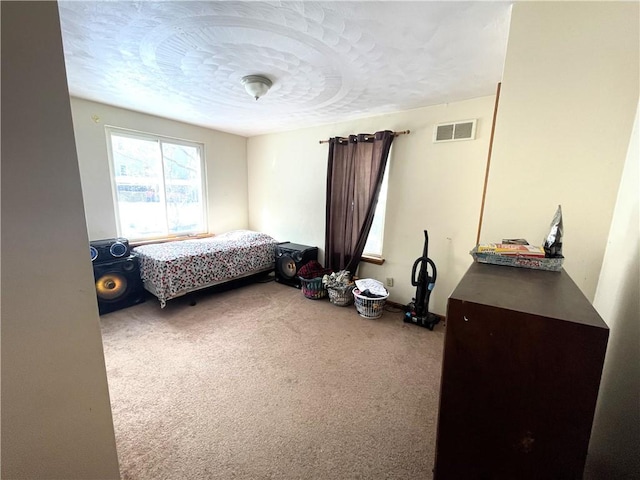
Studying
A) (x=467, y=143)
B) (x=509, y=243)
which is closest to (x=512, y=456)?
(x=509, y=243)

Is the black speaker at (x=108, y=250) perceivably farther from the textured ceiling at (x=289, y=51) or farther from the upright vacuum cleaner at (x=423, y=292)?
the upright vacuum cleaner at (x=423, y=292)

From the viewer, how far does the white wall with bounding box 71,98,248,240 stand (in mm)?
2902

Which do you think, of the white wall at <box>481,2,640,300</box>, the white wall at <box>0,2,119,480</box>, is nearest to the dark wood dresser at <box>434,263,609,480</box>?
the white wall at <box>481,2,640,300</box>

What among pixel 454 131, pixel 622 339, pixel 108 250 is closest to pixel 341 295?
pixel 454 131

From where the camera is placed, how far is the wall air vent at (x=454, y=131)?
8.26 feet

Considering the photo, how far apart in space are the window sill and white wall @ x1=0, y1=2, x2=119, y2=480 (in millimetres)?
2865

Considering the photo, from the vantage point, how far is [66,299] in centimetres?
75

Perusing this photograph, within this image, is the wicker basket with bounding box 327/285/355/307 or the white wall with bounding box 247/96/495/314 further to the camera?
the wicker basket with bounding box 327/285/355/307

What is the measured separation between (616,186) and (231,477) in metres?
2.34

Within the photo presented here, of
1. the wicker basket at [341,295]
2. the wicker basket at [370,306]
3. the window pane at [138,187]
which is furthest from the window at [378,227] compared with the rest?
the window pane at [138,187]

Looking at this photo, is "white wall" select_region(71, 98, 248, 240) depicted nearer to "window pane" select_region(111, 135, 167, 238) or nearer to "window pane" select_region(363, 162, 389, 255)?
"window pane" select_region(111, 135, 167, 238)

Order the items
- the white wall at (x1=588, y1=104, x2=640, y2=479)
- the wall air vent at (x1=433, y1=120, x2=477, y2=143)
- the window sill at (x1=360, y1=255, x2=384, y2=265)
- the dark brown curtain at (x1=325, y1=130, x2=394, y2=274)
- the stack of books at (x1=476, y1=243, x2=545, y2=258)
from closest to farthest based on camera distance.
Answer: the white wall at (x1=588, y1=104, x2=640, y2=479) < the stack of books at (x1=476, y1=243, x2=545, y2=258) < the wall air vent at (x1=433, y1=120, x2=477, y2=143) < the dark brown curtain at (x1=325, y1=130, x2=394, y2=274) < the window sill at (x1=360, y1=255, x2=384, y2=265)

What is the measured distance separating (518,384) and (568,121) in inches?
53.1

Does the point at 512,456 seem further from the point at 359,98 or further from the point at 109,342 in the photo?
the point at 109,342
